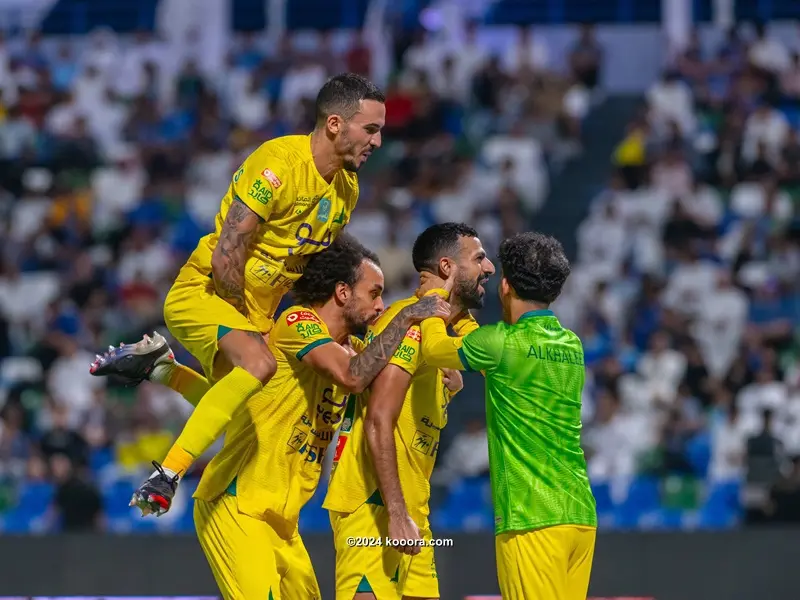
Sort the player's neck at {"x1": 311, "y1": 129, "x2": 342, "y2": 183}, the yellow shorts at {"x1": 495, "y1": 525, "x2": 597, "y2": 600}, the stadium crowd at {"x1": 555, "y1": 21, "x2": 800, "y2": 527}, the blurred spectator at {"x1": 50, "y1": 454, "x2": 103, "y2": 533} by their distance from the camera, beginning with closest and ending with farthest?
the yellow shorts at {"x1": 495, "y1": 525, "x2": 597, "y2": 600}, the player's neck at {"x1": 311, "y1": 129, "x2": 342, "y2": 183}, the stadium crowd at {"x1": 555, "y1": 21, "x2": 800, "y2": 527}, the blurred spectator at {"x1": 50, "y1": 454, "x2": 103, "y2": 533}

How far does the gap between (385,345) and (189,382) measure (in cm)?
122

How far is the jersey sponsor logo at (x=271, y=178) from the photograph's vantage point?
596cm

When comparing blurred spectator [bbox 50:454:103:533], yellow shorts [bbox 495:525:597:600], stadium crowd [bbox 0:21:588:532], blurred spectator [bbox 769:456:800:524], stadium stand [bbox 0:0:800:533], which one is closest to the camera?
yellow shorts [bbox 495:525:597:600]

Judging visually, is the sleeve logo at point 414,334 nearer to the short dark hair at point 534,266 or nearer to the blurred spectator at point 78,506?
the short dark hair at point 534,266

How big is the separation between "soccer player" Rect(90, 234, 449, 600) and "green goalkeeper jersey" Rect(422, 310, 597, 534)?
0.47 meters

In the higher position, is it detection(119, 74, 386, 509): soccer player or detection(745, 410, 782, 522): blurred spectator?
detection(119, 74, 386, 509): soccer player

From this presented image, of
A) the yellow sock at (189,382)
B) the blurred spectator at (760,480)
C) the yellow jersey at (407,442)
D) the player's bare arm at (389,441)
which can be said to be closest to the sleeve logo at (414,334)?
the yellow jersey at (407,442)

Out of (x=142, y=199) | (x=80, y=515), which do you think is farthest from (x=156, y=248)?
(x=80, y=515)

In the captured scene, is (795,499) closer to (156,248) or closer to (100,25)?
(156,248)

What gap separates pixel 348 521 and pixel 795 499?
19.6ft

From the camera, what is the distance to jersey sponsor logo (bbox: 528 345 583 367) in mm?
5340

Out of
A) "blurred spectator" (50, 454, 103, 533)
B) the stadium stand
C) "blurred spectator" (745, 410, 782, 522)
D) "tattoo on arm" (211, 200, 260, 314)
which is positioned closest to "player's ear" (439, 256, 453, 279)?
"tattoo on arm" (211, 200, 260, 314)

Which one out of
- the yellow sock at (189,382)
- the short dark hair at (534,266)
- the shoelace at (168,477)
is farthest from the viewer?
the yellow sock at (189,382)

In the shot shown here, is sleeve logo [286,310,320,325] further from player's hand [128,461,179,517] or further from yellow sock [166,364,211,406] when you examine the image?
player's hand [128,461,179,517]
